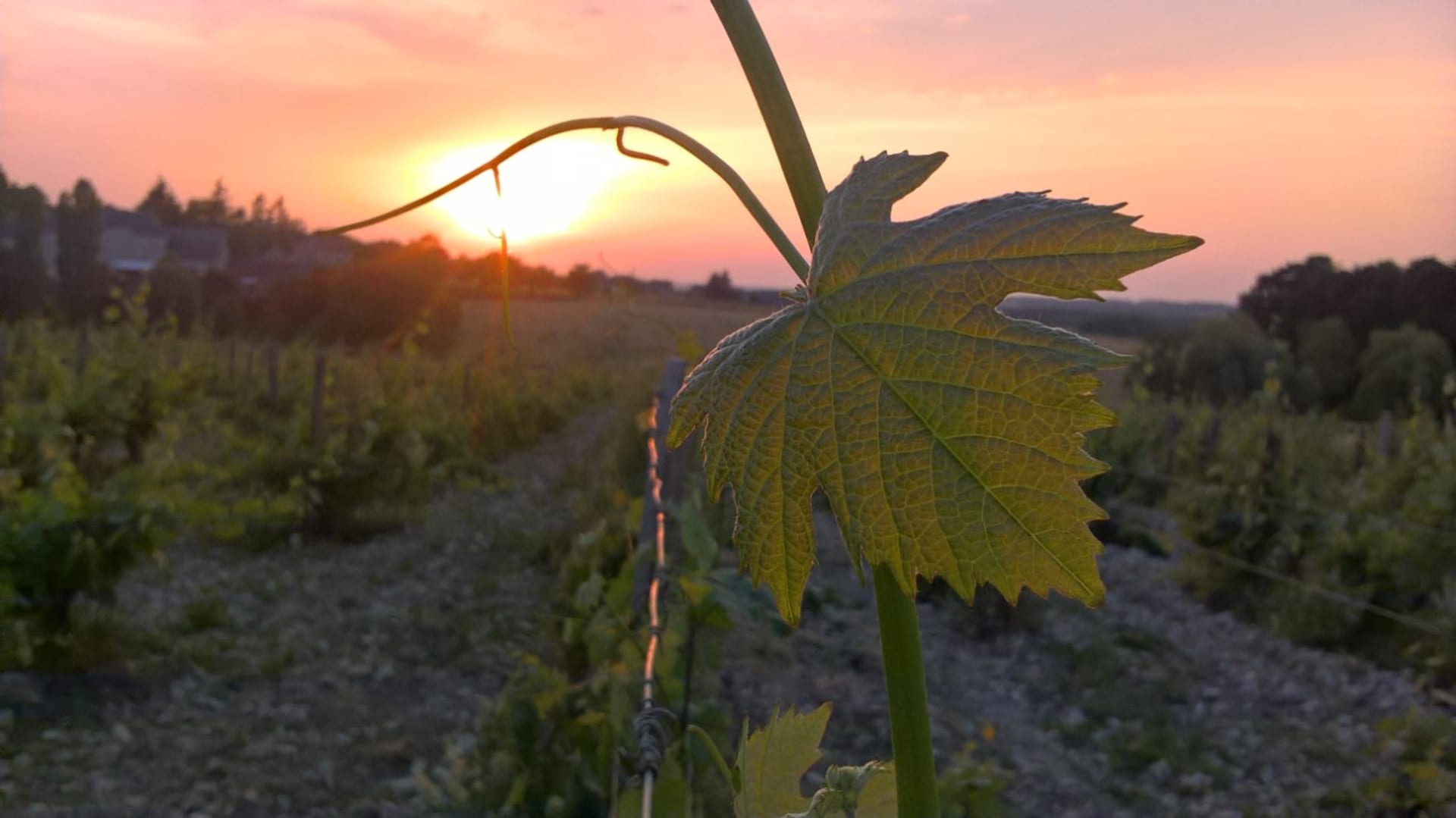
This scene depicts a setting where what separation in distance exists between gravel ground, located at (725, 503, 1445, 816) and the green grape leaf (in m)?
4.06

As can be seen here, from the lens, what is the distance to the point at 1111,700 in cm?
564

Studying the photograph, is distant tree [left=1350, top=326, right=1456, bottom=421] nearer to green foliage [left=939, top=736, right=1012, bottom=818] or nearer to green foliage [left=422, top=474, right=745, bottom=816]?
green foliage [left=939, top=736, right=1012, bottom=818]

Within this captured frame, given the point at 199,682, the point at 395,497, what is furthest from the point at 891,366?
the point at 395,497

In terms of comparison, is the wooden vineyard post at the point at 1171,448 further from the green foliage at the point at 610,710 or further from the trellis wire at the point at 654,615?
the green foliage at the point at 610,710

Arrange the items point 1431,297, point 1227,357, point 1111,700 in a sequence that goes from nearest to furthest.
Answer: point 1111,700 → point 1431,297 → point 1227,357

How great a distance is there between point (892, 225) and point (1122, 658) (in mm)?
6630

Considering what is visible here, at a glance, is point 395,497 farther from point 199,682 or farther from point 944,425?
point 944,425

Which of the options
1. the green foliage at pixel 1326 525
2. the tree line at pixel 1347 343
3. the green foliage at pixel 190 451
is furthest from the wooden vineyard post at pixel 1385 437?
the tree line at pixel 1347 343

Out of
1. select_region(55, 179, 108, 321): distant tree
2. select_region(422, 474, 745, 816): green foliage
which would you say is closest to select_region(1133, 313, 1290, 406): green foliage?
select_region(422, 474, 745, 816): green foliage

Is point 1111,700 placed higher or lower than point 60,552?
lower

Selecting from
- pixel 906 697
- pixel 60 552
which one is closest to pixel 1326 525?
pixel 60 552

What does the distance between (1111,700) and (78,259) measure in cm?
2806

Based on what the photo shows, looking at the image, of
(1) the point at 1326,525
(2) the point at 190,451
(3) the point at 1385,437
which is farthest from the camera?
(2) the point at 190,451

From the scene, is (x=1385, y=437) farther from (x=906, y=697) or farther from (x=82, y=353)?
(x=82, y=353)
